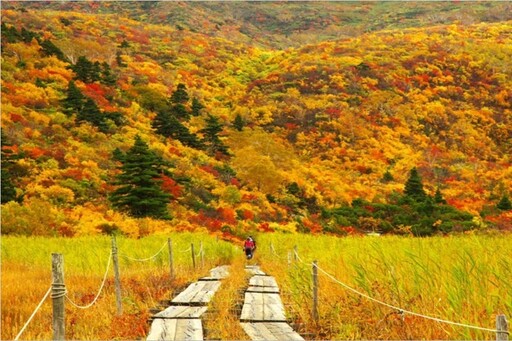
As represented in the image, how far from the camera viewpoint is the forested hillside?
30297 mm

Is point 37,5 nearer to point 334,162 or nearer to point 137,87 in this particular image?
point 137,87

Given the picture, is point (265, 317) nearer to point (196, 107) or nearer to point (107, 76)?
point (107, 76)

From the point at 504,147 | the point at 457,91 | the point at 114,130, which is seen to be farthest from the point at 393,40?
the point at 114,130

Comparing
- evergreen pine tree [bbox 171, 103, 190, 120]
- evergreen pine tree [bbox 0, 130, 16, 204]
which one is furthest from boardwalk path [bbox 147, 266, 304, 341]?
evergreen pine tree [bbox 171, 103, 190, 120]

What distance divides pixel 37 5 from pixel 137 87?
79.6 m

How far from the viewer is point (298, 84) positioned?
61.5 m

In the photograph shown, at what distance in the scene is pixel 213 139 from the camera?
45.7 m

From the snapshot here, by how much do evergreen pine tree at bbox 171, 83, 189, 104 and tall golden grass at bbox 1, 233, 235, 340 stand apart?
113 ft

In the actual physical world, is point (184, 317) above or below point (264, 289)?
above

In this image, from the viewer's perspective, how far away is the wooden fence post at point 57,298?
539 cm

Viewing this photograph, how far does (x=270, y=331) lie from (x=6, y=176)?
2488 centimetres

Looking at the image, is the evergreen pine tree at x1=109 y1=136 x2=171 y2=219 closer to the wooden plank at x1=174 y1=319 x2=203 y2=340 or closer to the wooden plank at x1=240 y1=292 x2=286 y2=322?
the wooden plank at x1=240 y1=292 x2=286 y2=322

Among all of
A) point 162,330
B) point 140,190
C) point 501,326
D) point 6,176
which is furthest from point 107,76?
point 501,326

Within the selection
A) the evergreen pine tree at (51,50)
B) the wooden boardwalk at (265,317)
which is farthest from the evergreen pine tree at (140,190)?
the evergreen pine tree at (51,50)
